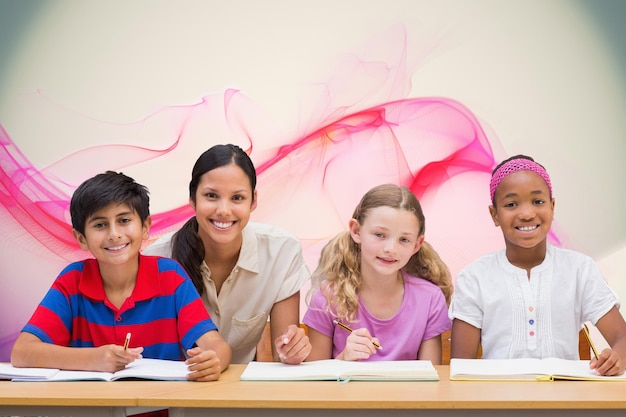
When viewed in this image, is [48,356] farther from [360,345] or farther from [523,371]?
[523,371]

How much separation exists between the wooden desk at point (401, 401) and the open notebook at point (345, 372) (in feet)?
0.28

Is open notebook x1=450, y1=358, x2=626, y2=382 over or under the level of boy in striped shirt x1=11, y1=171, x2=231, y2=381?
under

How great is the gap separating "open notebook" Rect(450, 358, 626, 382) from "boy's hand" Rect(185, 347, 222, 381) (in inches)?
21.2

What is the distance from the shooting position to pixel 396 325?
232 centimetres

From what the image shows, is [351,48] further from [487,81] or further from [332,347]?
[332,347]

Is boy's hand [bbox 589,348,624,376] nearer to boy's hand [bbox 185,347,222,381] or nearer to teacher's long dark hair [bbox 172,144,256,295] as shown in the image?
boy's hand [bbox 185,347,222,381]

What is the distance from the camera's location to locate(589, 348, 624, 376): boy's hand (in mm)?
1755

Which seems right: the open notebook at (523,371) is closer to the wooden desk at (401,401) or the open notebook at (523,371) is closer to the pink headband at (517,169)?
the wooden desk at (401,401)

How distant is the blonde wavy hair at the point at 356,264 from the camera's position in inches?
91.2

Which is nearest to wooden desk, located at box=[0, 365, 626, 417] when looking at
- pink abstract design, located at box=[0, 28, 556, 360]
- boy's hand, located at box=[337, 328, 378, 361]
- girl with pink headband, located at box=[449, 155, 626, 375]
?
boy's hand, located at box=[337, 328, 378, 361]

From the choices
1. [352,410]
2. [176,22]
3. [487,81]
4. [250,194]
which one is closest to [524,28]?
[487,81]

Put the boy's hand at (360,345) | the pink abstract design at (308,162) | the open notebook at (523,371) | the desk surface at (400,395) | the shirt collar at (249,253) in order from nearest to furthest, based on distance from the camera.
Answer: the desk surface at (400,395) < the open notebook at (523,371) < the boy's hand at (360,345) < the shirt collar at (249,253) < the pink abstract design at (308,162)

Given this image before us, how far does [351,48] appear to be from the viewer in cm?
384

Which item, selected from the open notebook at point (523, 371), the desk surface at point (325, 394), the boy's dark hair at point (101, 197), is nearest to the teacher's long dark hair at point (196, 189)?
the boy's dark hair at point (101, 197)
